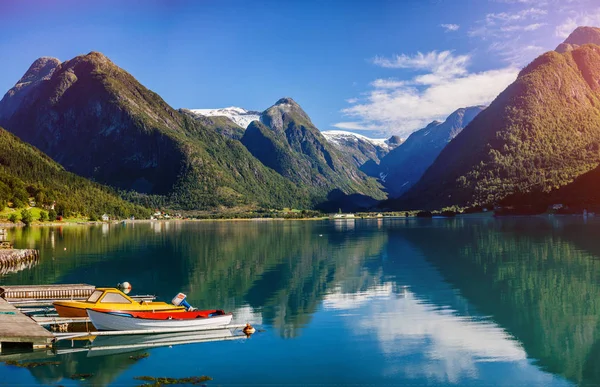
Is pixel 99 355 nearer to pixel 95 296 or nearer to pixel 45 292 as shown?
pixel 95 296

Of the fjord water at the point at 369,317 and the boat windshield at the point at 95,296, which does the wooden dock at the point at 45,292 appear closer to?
the fjord water at the point at 369,317

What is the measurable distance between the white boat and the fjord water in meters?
3.38

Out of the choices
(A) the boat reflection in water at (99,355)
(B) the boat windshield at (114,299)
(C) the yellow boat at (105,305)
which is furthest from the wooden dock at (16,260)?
(A) the boat reflection in water at (99,355)

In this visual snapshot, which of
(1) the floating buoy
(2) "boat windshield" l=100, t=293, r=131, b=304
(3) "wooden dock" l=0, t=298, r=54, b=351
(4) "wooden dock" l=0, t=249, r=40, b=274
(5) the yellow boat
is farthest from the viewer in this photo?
(4) "wooden dock" l=0, t=249, r=40, b=274

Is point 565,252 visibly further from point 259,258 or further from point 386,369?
point 386,369

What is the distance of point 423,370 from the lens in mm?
31516

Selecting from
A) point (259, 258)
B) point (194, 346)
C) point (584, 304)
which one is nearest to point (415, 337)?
point (194, 346)

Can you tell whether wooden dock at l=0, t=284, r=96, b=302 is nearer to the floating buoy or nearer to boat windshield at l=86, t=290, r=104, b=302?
boat windshield at l=86, t=290, r=104, b=302

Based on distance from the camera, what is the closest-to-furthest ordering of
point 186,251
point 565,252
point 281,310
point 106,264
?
1. point 281,310
2. point 106,264
3. point 565,252
4. point 186,251

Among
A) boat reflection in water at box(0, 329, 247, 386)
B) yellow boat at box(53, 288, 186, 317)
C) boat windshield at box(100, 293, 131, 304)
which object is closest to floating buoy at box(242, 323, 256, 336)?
boat reflection in water at box(0, 329, 247, 386)

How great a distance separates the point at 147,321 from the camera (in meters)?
39.8

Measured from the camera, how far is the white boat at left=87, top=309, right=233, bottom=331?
3947cm

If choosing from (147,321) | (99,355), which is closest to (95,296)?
(147,321)

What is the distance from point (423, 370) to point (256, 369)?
10.5m
